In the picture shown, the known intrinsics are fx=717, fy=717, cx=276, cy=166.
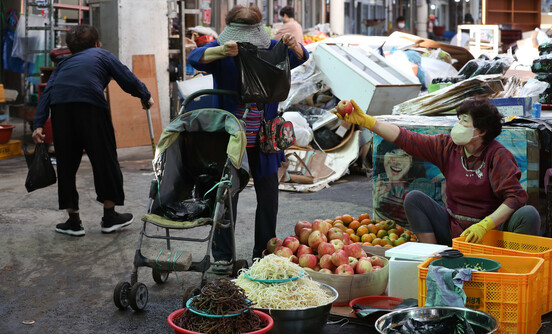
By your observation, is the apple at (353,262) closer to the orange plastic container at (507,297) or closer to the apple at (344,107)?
the orange plastic container at (507,297)

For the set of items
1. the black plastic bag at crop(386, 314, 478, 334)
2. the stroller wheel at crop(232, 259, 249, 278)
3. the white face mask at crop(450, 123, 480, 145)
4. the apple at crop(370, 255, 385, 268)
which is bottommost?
the stroller wheel at crop(232, 259, 249, 278)

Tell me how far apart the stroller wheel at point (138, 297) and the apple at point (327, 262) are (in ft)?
3.71

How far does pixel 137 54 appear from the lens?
1184 centimetres

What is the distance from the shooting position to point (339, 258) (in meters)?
4.52

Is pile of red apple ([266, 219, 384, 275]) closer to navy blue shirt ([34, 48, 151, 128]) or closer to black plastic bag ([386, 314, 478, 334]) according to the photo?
black plastic bag ([386, 314, 478, 334])

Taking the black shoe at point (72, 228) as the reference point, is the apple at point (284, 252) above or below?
above

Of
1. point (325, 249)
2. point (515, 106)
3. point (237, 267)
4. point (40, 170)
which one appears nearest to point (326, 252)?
point (325, 249)

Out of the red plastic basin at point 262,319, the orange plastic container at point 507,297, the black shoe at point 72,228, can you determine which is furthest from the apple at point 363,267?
the black shoe at point 72,228

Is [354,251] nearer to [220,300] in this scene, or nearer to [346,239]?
[346,239]

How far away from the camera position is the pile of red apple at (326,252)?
4.54m

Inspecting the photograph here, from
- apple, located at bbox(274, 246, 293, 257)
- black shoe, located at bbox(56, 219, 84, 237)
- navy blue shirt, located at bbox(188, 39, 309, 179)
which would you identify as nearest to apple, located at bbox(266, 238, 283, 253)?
apple, located at bbox(274, 246, 293, 257)

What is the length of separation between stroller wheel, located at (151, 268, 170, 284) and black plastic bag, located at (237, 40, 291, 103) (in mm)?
1324

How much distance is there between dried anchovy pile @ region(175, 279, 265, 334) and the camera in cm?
330

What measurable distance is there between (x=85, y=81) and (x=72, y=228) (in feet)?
4.31
